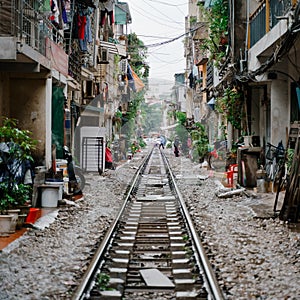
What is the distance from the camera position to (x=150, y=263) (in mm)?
8500

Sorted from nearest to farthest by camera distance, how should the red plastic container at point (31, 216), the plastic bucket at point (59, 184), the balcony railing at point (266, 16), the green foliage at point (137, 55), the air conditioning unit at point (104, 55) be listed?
the red plastic container at point (31, 216) → the plastic bucket at point (59, 184) → the balcony railing at point (266, 16) → the air conditioning unit at point (104, 55) → the green foliage at point (137, 55)

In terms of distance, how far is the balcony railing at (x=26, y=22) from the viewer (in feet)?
42.2

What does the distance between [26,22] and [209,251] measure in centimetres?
897

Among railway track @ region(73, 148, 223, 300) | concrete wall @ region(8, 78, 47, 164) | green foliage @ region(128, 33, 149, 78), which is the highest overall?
green foliage @ region(128, 33, 149, 78)

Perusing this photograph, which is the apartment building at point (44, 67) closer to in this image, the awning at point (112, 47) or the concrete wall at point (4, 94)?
the concrete wall at point (4, 94)

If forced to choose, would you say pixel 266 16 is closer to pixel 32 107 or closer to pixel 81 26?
pixel 32 107

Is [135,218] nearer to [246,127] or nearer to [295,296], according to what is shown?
[295,296]

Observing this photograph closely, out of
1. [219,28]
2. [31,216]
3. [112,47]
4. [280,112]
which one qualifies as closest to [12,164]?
[31,216]

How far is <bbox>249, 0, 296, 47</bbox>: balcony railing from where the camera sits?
49.5ft

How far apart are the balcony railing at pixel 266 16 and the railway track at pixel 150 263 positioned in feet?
18.3

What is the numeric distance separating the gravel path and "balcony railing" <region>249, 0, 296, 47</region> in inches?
190

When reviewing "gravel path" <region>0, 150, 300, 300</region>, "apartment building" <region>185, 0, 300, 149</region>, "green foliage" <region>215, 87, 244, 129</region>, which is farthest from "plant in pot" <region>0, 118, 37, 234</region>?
"green foliage" <region>215, 87, 244, 129</region>

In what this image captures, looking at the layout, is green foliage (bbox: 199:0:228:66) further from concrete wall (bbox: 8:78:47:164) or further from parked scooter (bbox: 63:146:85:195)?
concrete wall (bbox: 8:78:47:164)

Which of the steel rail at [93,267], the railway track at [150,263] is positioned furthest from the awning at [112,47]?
the steel rail at [93,267]
